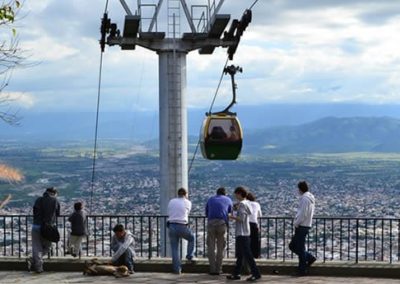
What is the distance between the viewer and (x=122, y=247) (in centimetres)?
1631

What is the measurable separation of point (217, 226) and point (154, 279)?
1.52 m

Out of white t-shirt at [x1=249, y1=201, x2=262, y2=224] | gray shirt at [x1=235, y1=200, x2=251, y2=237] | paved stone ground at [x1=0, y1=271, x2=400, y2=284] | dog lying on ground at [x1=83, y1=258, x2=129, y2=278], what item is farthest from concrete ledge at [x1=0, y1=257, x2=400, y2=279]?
gray shirt at [x1=235, y1=200, x2=251, y2=237]

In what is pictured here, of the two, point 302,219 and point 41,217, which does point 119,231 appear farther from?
point 302,219

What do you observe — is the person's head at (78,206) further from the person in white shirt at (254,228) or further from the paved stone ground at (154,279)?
the person in white shirt at (254,228)

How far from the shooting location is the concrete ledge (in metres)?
16.2

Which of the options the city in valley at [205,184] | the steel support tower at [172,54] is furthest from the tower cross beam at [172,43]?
the city in valley at [205,184]

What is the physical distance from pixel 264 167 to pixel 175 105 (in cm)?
11060

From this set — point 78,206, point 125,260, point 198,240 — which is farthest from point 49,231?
point 198,240

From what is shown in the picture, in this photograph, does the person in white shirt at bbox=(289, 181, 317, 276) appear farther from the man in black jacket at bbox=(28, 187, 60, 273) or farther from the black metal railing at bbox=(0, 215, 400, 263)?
the man in black jacket at bbox=(28, 187, 60, 273)

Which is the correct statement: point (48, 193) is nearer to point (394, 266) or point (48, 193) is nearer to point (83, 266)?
point (83, 266)

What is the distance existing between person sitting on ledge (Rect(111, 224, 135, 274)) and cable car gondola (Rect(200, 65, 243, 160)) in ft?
17.8

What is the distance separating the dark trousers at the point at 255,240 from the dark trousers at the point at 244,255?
738 millimetres

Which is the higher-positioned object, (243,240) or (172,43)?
(172,43)

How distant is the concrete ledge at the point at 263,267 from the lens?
53.2 feet
